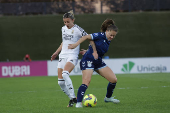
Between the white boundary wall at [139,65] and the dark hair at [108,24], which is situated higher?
the dark hair at [108,24]

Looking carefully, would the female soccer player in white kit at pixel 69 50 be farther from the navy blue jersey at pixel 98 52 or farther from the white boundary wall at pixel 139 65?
the white boundary wall at pixel 139 65

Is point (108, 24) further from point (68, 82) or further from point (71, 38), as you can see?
point (68, 82)

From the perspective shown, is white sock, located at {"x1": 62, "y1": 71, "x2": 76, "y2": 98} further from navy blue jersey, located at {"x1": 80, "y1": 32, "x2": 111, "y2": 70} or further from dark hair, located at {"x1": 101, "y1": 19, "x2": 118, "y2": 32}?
dark hair, located at {"x1": 101, "y1": 19, "x2": 118, "y2": 32}

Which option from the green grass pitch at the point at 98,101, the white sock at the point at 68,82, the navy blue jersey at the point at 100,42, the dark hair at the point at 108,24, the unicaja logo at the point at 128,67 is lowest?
the unicaja logo at the point at 128,67

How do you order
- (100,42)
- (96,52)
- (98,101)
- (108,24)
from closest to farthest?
(96,52) < (100,42) < (108,24) < (98,101)

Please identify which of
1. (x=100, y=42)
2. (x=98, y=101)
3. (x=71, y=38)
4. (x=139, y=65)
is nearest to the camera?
(x=100, y=42)

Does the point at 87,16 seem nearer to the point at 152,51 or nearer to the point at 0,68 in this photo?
the point at 152,51

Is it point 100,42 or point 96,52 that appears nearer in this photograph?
point 96,52

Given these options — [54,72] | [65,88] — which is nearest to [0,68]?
[54,72]

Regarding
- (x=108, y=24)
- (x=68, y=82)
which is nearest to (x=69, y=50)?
(x=68, y=82)

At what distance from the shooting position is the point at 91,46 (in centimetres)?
693

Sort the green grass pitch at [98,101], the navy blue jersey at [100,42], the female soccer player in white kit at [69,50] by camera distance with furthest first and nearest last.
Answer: the female soccer player in white kit at [69,50], the navy blue jersey at [100,42], the green grass pitch at [98,101]

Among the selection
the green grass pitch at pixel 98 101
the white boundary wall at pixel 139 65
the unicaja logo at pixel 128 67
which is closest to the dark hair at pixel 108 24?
the green grass pitch at pixel 98 101

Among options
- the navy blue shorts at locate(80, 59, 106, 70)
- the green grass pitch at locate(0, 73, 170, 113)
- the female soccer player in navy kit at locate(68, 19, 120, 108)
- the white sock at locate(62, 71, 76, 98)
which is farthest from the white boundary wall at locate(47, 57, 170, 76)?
the navy blue shorts at locate(80, 59, 106, 70)
